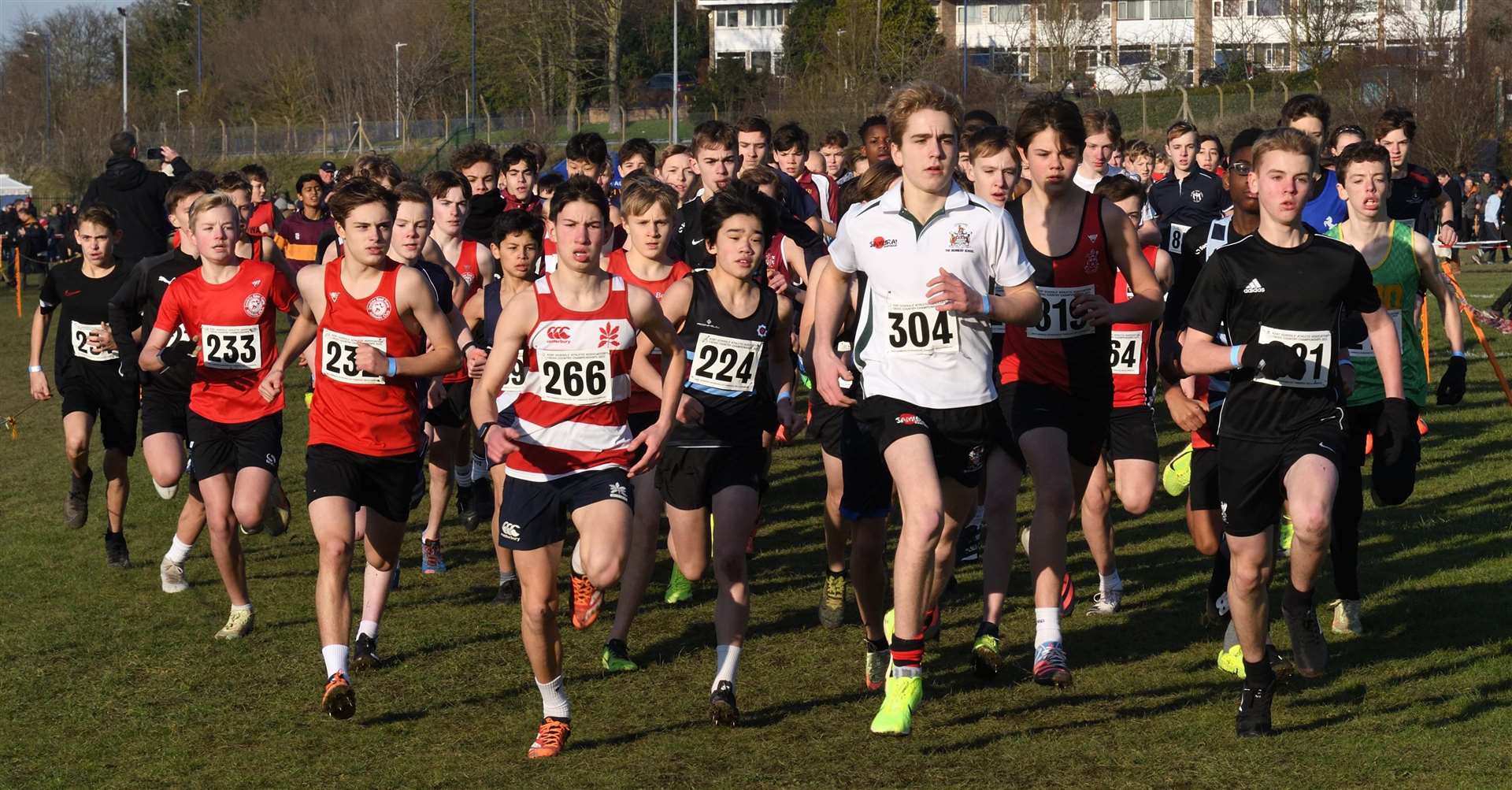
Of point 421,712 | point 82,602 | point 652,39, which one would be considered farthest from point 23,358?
point 652,39

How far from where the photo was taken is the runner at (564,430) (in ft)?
19.8

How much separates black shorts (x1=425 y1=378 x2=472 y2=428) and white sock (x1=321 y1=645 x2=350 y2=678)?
295 centimetres

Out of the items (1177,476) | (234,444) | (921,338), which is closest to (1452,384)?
(1177,476)

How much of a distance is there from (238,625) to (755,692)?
2.65 meters

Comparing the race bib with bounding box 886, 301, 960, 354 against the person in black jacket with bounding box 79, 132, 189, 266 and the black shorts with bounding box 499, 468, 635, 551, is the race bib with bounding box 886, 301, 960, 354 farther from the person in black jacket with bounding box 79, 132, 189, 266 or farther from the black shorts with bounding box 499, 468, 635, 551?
the person in black jacket with bounding box 79, 132, 189, 266

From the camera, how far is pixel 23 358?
2288cm

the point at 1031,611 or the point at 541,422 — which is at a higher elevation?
the point at 541,422

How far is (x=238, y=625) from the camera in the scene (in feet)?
26.2

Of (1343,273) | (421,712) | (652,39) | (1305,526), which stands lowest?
(421,712)

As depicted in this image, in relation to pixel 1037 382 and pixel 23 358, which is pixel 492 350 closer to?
pixel 1037 382

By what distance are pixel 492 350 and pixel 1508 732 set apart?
Answer: 12.4 feet

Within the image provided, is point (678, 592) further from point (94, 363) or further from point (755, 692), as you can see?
point (94, 363)

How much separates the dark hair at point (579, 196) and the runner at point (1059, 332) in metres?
1.67

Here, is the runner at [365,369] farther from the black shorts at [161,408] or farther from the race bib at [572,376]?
the black shorts at [161,408]
